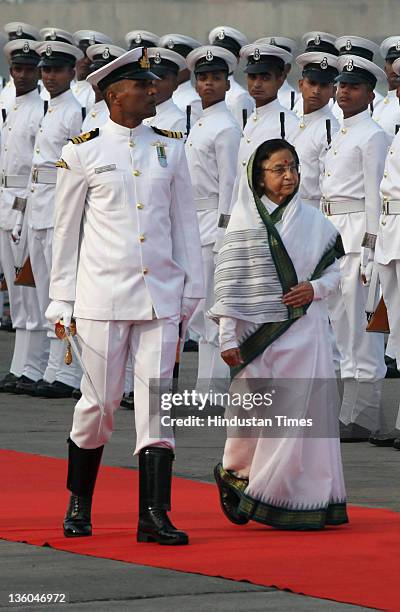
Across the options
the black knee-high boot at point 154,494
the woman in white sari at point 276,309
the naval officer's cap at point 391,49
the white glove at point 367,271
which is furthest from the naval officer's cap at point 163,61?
the black knee-high boot at point 154,494

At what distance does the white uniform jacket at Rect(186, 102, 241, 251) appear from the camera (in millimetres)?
13141

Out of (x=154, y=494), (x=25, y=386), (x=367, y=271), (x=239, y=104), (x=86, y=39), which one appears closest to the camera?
(x=154, y=494)

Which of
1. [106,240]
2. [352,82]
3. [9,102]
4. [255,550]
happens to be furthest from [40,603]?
[9,102]

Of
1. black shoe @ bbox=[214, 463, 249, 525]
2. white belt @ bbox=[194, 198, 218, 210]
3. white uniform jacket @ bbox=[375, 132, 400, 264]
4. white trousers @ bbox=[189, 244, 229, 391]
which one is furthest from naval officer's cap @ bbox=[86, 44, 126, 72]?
black shoe @ bbox=[214, 463, 249, 525]

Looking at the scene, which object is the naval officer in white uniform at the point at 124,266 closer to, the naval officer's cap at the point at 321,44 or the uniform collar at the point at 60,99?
the uniform collar at the point at 60,99

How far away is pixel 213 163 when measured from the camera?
13.3m

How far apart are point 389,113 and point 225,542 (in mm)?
6504

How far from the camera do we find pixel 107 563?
7.89m

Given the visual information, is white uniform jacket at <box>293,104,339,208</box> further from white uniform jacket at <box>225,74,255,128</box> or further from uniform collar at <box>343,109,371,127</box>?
white uniform jacket at <box>225,74,255,128</box>

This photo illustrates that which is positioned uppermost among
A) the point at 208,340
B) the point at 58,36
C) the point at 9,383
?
the point at 58,36

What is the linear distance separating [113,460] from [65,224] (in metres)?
2.75

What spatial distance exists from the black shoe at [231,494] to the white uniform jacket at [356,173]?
3072mm

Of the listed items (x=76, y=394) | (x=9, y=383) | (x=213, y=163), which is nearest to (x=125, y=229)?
(x=213, y=163)

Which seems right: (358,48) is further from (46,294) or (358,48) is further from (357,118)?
(46,294)
